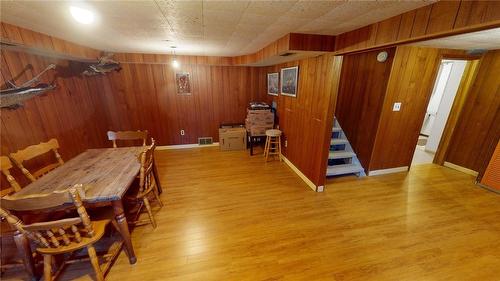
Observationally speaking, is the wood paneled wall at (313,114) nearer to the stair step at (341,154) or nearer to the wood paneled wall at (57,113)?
the stair step at (341,154)

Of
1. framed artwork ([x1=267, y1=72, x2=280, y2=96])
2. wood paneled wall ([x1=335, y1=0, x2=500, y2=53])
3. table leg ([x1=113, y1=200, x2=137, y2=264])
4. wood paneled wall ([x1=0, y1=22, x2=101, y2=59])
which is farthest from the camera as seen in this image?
framed artwork ([x1=267, y1=72, x2=280, y2=96])

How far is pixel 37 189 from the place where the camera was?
1.55 metres

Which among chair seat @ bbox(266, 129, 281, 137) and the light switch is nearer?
the light switch

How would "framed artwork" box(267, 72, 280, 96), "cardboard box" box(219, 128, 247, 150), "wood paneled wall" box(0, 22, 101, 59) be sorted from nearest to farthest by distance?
"wood paneled wall" box(0, 22, 101, 59) → "framed artwork" box(267, 72, 280, 96) → "cardboard box" box(219, 128, 247, 150)

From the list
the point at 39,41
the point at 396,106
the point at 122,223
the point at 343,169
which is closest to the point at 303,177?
the point at 343,169

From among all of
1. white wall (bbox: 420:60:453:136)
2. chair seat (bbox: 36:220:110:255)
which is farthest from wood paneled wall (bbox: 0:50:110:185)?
white wall (bbox: 420:60:453:136)

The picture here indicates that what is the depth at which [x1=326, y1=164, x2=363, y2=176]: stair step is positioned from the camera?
3.12m

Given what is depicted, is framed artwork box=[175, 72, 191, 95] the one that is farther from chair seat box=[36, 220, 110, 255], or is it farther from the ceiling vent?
chair seat box=[36, 220, 110, 255]

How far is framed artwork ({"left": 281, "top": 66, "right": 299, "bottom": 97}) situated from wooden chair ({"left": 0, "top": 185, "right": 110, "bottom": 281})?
10.1 feet

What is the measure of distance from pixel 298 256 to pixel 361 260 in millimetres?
583

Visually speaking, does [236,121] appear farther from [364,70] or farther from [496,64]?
[496,64]

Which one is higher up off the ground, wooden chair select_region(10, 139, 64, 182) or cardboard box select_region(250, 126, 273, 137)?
wooden chair select_region(10, 139, 64, 182)

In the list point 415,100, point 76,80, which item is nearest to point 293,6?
point 415,100

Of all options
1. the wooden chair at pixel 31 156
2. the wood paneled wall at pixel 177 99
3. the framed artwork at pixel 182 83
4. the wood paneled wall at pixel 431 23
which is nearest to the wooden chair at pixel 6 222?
the wooden chair at pixel 31 156
